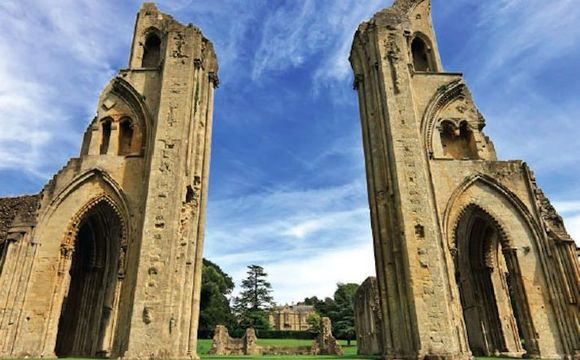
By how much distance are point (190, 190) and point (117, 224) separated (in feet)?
11.2

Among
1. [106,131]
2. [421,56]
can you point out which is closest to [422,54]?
[421,56]

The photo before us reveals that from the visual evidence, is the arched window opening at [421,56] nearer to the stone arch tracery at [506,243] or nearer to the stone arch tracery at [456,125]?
the stone arch tracery at [456,125]

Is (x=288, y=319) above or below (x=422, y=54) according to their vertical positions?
below

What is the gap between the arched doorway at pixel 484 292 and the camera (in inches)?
615

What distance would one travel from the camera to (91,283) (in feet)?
50.8

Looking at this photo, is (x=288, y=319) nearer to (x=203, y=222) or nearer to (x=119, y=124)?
(x=203, y=222)

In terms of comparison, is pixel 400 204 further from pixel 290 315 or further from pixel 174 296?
pixel 290 315

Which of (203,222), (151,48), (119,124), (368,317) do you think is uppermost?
(151,48)

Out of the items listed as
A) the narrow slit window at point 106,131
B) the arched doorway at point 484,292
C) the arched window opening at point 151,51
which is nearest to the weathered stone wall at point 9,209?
the narrow slit window at point 106,131

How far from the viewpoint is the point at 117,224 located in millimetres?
14852

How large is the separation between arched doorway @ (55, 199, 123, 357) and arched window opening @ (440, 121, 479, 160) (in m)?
12.6

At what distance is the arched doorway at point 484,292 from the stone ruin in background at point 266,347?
14200 millimetres

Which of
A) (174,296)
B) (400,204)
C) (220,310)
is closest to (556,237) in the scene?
(400,204)

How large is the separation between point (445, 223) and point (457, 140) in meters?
4.19
